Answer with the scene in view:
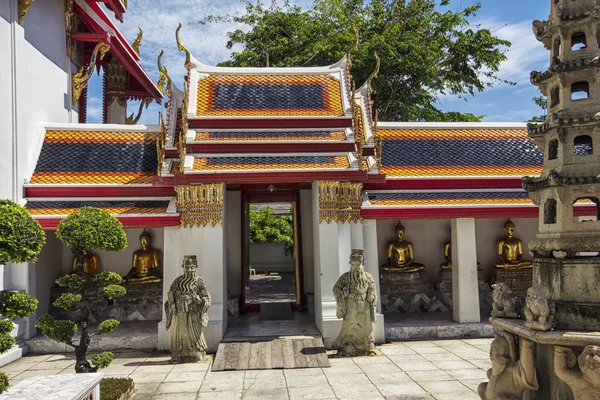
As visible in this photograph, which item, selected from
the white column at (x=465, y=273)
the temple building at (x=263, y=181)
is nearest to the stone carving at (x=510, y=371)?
the temple building at (x=263, y=181)

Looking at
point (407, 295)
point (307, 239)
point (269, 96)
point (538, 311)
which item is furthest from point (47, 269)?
point (538, 311)

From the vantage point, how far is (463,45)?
2153 centimetres

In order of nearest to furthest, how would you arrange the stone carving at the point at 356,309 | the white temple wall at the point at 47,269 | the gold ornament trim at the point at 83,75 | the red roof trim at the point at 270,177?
the stone carving at the point at 356,309 → the red roof trim at the point at 270,177 → the white temple wall at the point at 47,269 → the gold ornament trim at the point at 83,75

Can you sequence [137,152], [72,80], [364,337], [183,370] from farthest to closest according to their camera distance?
[72,80], [137,152], [364,337], [183,370]

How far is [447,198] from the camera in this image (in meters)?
11.0

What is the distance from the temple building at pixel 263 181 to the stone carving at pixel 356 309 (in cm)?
62

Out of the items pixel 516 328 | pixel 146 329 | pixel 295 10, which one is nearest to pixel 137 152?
pixel 146 329

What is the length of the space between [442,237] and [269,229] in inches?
410

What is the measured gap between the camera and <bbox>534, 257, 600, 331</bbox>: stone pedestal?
16.7 ft

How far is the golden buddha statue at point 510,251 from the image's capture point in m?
12.5

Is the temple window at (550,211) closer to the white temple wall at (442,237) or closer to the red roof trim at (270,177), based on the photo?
the red roof trim at (270,177)

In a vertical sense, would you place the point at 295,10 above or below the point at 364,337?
above

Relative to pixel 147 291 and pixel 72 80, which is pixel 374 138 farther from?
pixel 72 80

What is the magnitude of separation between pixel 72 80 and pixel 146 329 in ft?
23.2
